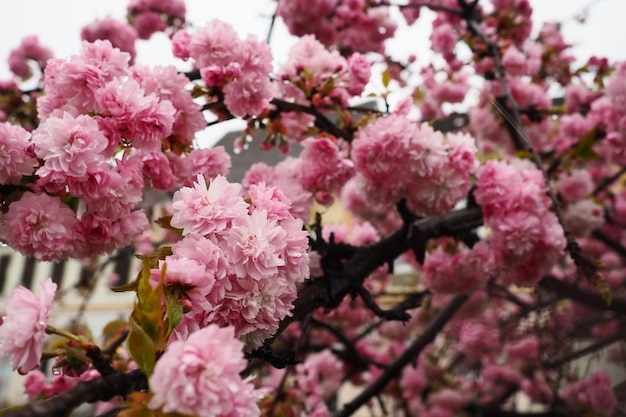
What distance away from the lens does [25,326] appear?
27.3 inches

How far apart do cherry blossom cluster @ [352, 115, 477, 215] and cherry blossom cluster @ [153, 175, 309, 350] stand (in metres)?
0.78

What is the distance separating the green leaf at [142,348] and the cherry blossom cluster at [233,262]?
0.26 ft

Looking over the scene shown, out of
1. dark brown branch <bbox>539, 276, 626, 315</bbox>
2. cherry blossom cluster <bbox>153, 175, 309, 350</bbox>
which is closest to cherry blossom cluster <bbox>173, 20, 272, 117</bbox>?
cherry blossom cluster <bbox>153, 175, 309, 350</bbox>

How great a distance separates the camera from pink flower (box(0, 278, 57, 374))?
692mm

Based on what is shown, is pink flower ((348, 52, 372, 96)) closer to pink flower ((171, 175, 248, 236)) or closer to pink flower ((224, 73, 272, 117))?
pink flower ((224, 73, 272, 117))

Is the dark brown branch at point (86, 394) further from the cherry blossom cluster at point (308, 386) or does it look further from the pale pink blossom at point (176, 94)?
the cherry blossom cluster at point (308, 386)

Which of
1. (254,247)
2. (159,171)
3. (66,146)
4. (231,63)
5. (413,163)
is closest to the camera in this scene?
(254,247)

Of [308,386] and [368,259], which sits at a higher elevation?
[368,259]

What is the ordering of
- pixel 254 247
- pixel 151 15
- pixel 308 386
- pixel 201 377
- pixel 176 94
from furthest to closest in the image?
pixel 151 15
pixel 308 386
pixel 176 94
pixel 254 247
pixel 201 377

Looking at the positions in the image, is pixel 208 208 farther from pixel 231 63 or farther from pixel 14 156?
pixel 231 63

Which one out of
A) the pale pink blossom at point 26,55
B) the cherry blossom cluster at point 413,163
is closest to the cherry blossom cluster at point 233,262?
the cherry blossom cluster at point 413,163

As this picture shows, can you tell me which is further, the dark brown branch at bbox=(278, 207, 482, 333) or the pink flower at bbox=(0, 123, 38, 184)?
the dark brown branch at bbox=(278, 207, 482, 333)

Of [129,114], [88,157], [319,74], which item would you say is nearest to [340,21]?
[319,74]

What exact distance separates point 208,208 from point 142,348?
0.25 meters
